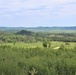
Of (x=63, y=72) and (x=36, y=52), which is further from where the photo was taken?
(x=36, y=52)

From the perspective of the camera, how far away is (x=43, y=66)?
46.6m

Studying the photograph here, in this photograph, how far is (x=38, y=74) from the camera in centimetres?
4462

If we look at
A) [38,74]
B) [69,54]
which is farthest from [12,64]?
[69,54]

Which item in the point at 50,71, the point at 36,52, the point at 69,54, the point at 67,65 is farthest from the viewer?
the point at 36,52

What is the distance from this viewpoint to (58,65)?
48125 mm

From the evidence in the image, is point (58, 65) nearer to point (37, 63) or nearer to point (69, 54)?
point (37, 63)

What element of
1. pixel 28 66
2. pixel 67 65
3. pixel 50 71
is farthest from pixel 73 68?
pixel 28 66

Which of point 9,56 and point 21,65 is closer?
point 21,65

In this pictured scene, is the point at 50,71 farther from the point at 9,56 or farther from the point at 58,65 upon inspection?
the point at 9,56

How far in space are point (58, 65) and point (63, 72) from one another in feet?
10.0

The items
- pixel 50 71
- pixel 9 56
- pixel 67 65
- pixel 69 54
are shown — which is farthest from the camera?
pixel 69 54

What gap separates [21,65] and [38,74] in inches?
208

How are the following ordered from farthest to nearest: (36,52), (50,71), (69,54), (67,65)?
(36,52) → (69,54) → (67,65) → (50,71)

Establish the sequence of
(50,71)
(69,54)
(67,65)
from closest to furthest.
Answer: (50,71), (67,65), (69,54)
